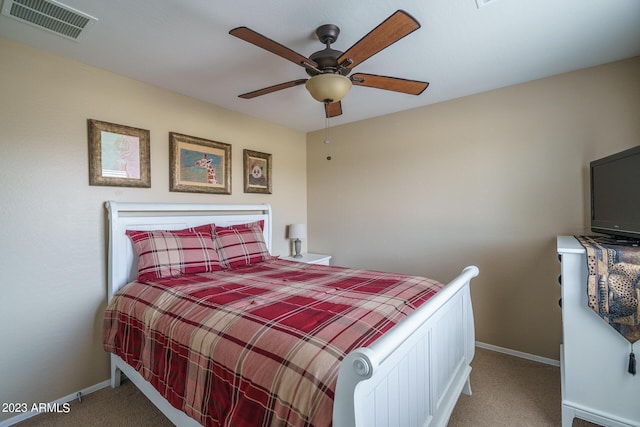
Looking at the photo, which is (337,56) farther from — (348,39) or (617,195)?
(617,195)

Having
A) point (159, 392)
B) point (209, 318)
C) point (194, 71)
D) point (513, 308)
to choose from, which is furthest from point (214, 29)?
point (513, 308)

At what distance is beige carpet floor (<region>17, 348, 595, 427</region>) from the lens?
1885 millimetres

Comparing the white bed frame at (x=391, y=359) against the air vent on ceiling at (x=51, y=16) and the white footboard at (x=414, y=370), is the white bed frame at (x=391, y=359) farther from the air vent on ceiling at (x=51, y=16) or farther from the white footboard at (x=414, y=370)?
the air vent on ceiling at (x=51, y=16)

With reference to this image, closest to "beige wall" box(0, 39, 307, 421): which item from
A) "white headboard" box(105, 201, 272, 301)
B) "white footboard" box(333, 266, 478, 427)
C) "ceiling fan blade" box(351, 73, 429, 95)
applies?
"white headboard" box(105, 201, 272, 301)

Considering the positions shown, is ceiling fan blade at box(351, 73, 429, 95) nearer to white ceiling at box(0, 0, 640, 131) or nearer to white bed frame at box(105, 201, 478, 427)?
white ceiling at box(0, 0, 640, 131)

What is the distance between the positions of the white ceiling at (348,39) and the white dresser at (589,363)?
1373 mm

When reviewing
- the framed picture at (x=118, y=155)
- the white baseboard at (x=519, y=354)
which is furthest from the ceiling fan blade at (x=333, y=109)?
the white baseboard at (x=519, y=354)

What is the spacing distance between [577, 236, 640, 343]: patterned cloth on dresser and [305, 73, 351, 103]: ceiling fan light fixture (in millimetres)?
1651

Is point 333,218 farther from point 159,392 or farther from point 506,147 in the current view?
point 159,392

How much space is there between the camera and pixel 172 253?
233 centimetres

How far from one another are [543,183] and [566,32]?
1146 mm

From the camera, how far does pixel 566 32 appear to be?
74.5 inches

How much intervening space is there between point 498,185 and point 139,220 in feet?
10.4

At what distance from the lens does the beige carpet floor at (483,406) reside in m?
1.88
